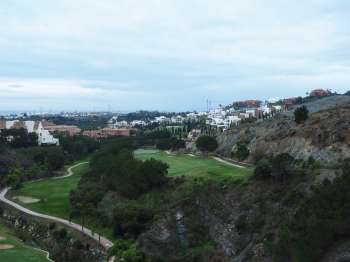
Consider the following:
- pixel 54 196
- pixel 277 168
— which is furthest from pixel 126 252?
pixel 54 196

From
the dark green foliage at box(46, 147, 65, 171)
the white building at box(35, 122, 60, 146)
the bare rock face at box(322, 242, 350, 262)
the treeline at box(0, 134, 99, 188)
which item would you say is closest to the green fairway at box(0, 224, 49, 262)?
the bare rock face at box(322, 242, 350, 262)

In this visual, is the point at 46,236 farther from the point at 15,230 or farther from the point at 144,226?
the point at 144,226

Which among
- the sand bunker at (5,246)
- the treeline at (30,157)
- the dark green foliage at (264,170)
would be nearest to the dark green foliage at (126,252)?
the sand bunker at (5,246)

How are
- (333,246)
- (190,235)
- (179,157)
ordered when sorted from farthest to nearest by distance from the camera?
(179,157) → (190,235) → (333,246)

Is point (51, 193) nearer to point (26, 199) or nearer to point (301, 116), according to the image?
point (26, 199)

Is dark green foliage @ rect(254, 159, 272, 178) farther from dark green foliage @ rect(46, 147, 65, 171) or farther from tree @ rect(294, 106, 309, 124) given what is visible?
dark green foliage @ rect(46, 147, 65, 171)

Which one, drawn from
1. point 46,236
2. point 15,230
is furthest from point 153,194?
point 15,230
